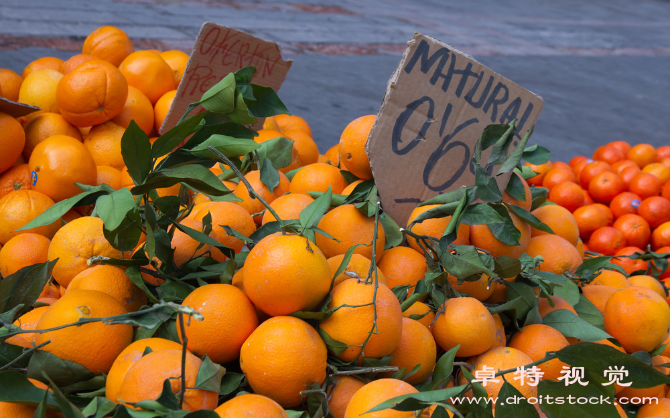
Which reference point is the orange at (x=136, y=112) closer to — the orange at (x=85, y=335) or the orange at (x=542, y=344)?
the orange at (x=85, y=335)

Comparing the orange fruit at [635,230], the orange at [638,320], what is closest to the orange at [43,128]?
the orange at [638,320]

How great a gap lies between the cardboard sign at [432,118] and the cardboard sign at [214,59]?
826 millimetres

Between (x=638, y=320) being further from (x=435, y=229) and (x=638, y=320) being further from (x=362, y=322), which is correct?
(x=362, y=322)

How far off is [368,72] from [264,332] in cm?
528

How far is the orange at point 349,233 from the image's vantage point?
1.16 meters

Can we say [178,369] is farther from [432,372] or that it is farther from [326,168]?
[326,168]

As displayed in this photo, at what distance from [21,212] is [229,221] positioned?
2.19 feet

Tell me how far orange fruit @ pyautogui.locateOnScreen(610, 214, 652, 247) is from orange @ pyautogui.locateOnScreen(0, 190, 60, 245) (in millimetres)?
2536

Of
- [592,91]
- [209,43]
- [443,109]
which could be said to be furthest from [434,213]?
[592,91]

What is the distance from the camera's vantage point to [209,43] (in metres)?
1.82

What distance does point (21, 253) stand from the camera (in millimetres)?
1282

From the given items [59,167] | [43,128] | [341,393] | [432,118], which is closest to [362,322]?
[341,393]

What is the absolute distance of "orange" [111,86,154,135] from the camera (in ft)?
5.92

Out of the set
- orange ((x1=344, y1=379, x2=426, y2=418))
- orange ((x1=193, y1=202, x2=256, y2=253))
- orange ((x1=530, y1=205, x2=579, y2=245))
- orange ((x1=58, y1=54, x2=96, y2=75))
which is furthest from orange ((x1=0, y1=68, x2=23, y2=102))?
orange ((x1=530, y1=205, x2=579, y2=245))
